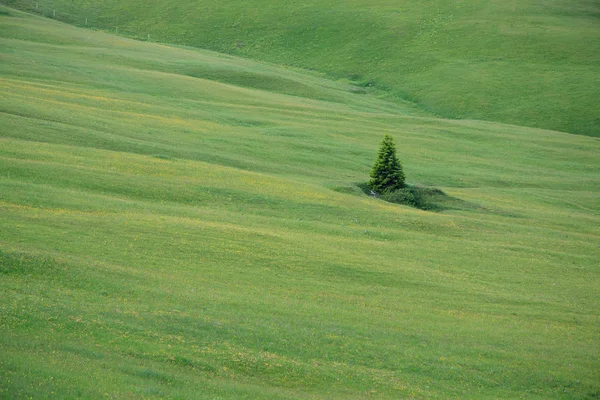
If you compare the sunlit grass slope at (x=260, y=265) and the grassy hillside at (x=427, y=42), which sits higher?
the grassy hillside at (x=427, y=42)

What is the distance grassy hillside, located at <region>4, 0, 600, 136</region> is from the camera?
11038cm

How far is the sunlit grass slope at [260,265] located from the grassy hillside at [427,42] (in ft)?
132

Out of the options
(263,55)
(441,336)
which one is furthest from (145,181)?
(263,55)

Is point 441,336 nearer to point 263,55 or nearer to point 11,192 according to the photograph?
point 11,192

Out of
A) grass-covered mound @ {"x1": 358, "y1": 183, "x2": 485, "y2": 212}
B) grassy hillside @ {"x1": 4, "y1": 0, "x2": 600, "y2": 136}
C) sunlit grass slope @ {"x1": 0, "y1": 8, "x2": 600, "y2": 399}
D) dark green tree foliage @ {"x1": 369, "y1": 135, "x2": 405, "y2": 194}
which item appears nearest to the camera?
sunlit grass slope @ {"x1": 0, "y1": 8, "x2": 600, "y2": 399}

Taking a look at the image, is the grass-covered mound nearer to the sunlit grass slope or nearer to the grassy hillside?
the sunlit grass slope

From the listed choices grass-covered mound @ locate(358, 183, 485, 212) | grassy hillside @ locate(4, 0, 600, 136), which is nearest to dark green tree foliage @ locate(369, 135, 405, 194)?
grass-covered mound @ locate(358, 183, 485, 212)

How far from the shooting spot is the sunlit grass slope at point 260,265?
72.7ft

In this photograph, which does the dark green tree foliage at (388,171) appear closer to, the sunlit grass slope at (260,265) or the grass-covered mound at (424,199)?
the grass-covered mound at (424,199)

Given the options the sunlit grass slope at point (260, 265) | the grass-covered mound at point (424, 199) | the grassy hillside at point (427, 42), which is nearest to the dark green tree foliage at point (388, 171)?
the grass-covered mound at point (424, 199)

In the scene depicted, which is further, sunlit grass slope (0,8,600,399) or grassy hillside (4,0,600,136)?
grassy hillside (4,0,600,136)

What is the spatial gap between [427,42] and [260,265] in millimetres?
107084

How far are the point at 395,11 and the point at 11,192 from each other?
122 metres

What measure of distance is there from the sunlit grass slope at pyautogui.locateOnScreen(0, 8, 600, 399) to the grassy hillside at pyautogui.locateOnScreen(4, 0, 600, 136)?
132 ft
